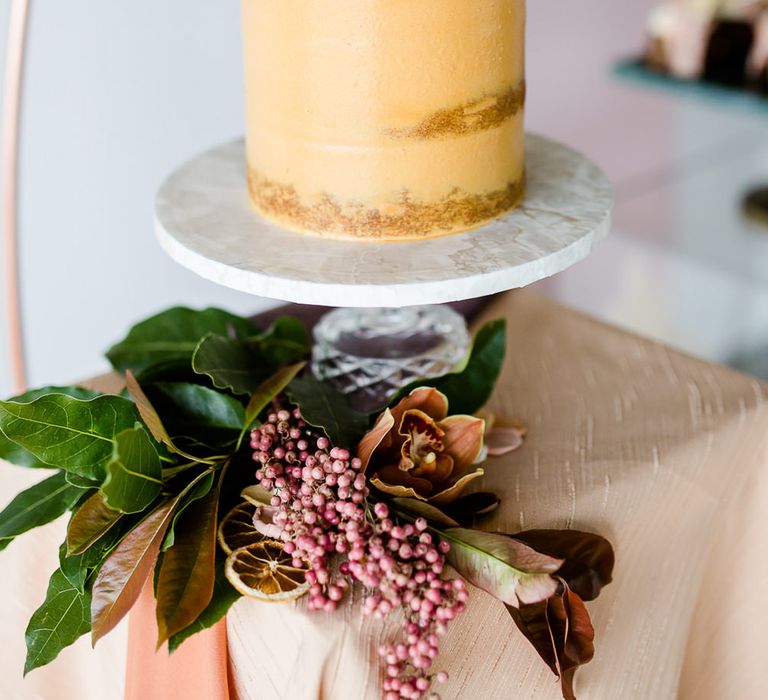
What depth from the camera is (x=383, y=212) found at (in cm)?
67

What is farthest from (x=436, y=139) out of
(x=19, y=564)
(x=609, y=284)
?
(x=609, y=284)

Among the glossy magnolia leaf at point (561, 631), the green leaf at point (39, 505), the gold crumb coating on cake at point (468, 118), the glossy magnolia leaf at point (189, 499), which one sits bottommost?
the glossy magnolia leaf at point (561, 631)

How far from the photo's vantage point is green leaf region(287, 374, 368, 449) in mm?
650

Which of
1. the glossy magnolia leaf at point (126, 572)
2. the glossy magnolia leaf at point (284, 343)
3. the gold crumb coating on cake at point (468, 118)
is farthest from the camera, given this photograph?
the glossy magnolia leaf at point (284, 343)

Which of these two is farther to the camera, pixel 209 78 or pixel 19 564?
pixel 209 78

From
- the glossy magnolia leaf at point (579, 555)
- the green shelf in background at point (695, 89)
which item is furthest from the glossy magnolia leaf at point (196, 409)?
the green shelf in background at point (695, 89)

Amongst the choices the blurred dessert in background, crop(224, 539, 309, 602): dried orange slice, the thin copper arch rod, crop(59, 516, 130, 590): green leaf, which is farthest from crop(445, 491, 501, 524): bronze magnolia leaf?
the blurred dessert in background

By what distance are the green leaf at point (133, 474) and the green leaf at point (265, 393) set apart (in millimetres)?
79

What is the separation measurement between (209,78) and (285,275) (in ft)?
2.52

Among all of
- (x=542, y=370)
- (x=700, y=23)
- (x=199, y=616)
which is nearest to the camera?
(x=199, y=616)

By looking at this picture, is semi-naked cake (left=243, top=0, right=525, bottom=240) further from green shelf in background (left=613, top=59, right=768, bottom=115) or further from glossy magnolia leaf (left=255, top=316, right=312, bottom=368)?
green shelf in background (left=613, top=59, right=768, bottom=115)

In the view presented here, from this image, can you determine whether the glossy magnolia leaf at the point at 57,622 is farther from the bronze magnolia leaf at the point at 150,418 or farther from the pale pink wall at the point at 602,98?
the pale pink wall at the point at 602,98

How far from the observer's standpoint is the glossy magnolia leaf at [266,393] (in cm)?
66

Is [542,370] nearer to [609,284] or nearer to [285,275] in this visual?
[285,275]
